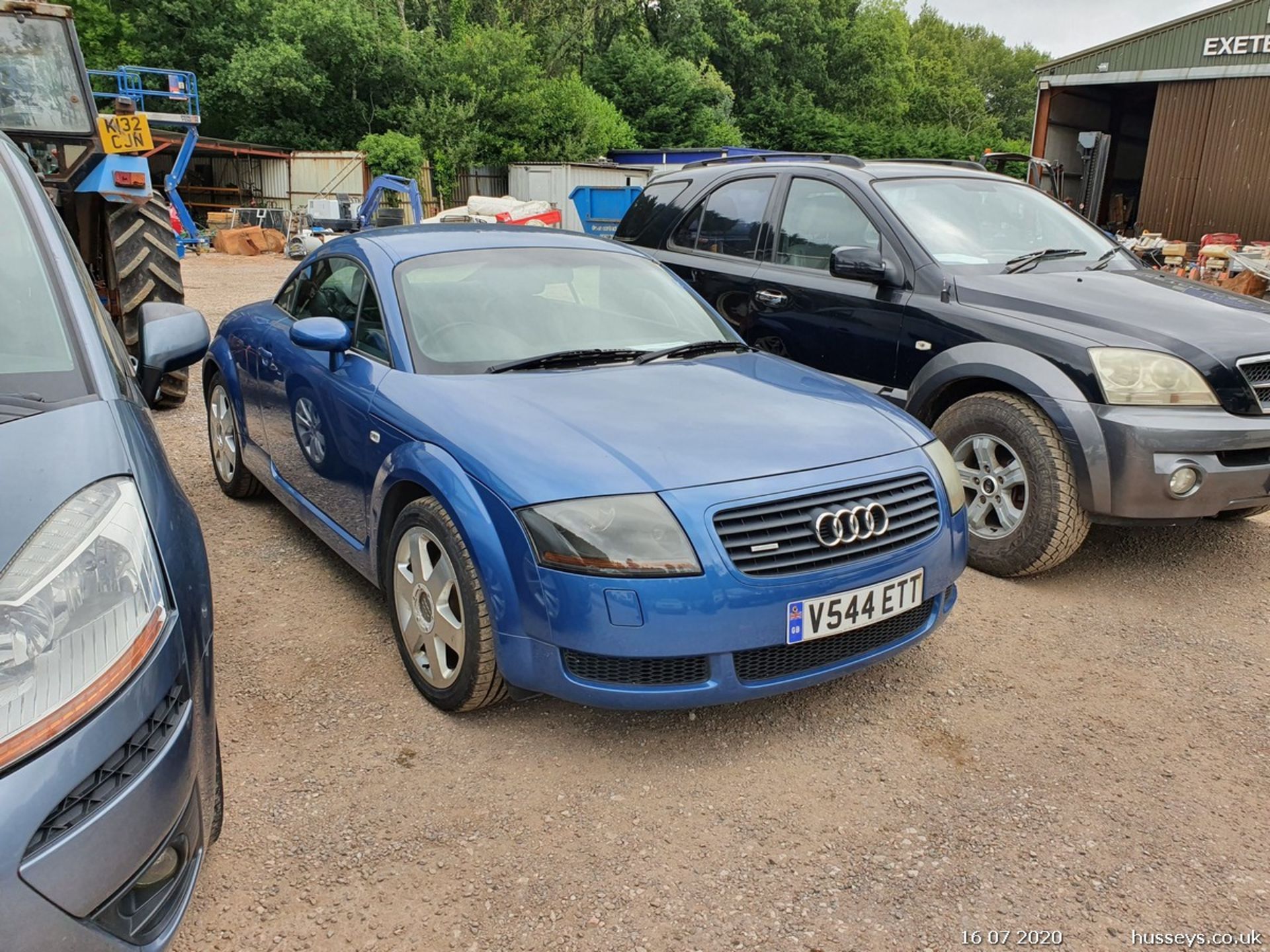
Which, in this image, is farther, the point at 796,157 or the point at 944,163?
the point at 796,157

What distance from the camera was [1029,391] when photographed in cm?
399

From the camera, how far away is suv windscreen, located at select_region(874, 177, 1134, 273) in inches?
185

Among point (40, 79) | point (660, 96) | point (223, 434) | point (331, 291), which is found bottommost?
point (223, 434)

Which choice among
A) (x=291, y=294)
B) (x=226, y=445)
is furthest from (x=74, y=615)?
(x=226, y=445)

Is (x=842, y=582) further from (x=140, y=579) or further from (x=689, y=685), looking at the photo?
(x=140, y=579)

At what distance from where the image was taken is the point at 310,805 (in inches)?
100

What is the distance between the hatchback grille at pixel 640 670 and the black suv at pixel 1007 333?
2.06 m

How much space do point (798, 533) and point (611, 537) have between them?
529mm

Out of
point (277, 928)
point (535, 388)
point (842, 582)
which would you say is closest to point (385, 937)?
point (277, 928)

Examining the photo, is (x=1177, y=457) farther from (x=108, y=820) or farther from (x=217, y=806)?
(x=108, y=820)

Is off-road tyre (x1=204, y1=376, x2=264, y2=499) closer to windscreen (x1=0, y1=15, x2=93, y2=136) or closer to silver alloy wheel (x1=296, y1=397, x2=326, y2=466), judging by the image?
silver alloy wheel (x1=296, y1=397, x2=326, y2=466)

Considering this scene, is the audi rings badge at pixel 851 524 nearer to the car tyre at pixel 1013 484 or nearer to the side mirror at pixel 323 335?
the car tyre at pixel 1013 484

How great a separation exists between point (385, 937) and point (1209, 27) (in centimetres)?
2042

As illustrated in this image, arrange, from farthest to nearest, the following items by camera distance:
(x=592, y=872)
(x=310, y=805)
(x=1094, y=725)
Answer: (x=1094, y=725) → (x=310, y=805) → (x=592, y=872)
